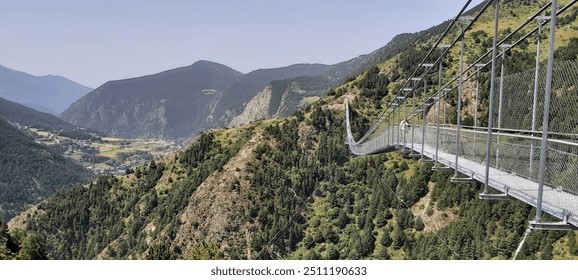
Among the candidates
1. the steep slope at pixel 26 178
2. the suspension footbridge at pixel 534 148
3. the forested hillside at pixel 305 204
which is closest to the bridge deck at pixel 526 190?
the suspension footbridge at pixel 534 148

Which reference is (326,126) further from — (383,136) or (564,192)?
(564,192)

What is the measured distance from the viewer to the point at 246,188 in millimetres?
64812

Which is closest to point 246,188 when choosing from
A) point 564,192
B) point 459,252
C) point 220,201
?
point 220,201

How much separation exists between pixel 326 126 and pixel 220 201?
22.0 metres

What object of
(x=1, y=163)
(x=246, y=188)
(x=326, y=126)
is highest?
(x=326, y=126)

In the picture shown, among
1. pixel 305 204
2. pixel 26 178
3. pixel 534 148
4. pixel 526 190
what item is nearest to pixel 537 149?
pixel 534 148

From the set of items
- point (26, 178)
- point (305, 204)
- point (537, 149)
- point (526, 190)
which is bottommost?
point (26, 178)

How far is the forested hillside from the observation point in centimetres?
4656

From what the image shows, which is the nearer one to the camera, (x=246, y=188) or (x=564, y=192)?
(x=564, y=192)

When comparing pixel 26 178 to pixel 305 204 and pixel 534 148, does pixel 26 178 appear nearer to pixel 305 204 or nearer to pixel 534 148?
pixel 305 204

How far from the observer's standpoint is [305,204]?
6581cm

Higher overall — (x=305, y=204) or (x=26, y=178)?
(x=305, y=204)

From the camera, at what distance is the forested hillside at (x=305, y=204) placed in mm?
46562

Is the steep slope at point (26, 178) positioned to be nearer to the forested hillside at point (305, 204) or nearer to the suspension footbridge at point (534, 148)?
the forested hillside at point (305, 204)
